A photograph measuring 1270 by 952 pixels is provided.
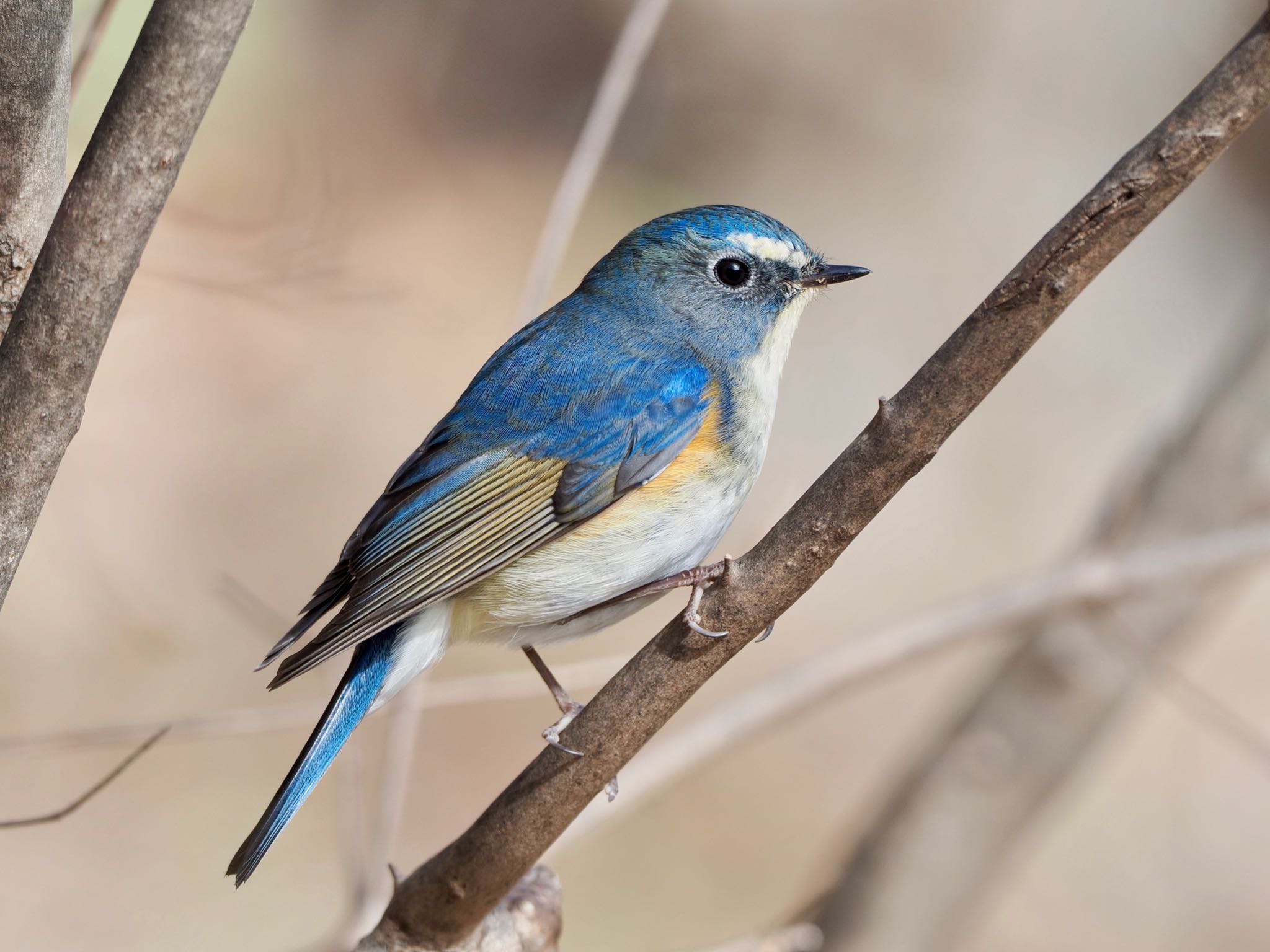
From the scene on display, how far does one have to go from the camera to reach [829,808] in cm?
642

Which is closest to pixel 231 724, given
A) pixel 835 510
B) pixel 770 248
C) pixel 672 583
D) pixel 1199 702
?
pixel 672 583

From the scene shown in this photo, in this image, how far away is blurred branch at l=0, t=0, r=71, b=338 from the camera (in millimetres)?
1749

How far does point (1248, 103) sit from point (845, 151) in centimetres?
651

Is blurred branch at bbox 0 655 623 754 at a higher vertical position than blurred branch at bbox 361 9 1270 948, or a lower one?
lower

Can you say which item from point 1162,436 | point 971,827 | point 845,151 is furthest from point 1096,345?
point 971,827

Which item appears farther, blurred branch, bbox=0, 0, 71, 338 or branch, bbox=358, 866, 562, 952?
branch, bbox=358, 866, 562, 952

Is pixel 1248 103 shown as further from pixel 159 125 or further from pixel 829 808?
pixel 829 808

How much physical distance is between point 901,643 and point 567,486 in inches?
49.6

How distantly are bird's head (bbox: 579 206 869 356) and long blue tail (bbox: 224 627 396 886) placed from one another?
3.49ft

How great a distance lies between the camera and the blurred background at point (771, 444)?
17.2 feet

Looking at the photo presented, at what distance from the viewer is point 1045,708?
4559 millimetres

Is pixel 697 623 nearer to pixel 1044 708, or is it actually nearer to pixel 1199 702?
pixel 1044 708

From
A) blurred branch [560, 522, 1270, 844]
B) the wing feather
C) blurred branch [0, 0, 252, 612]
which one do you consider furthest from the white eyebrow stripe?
blurred branch [0, 0, 252, 612]

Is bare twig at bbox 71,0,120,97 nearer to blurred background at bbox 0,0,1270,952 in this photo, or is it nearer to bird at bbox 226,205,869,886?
bird at bbox 226,205,869,886
